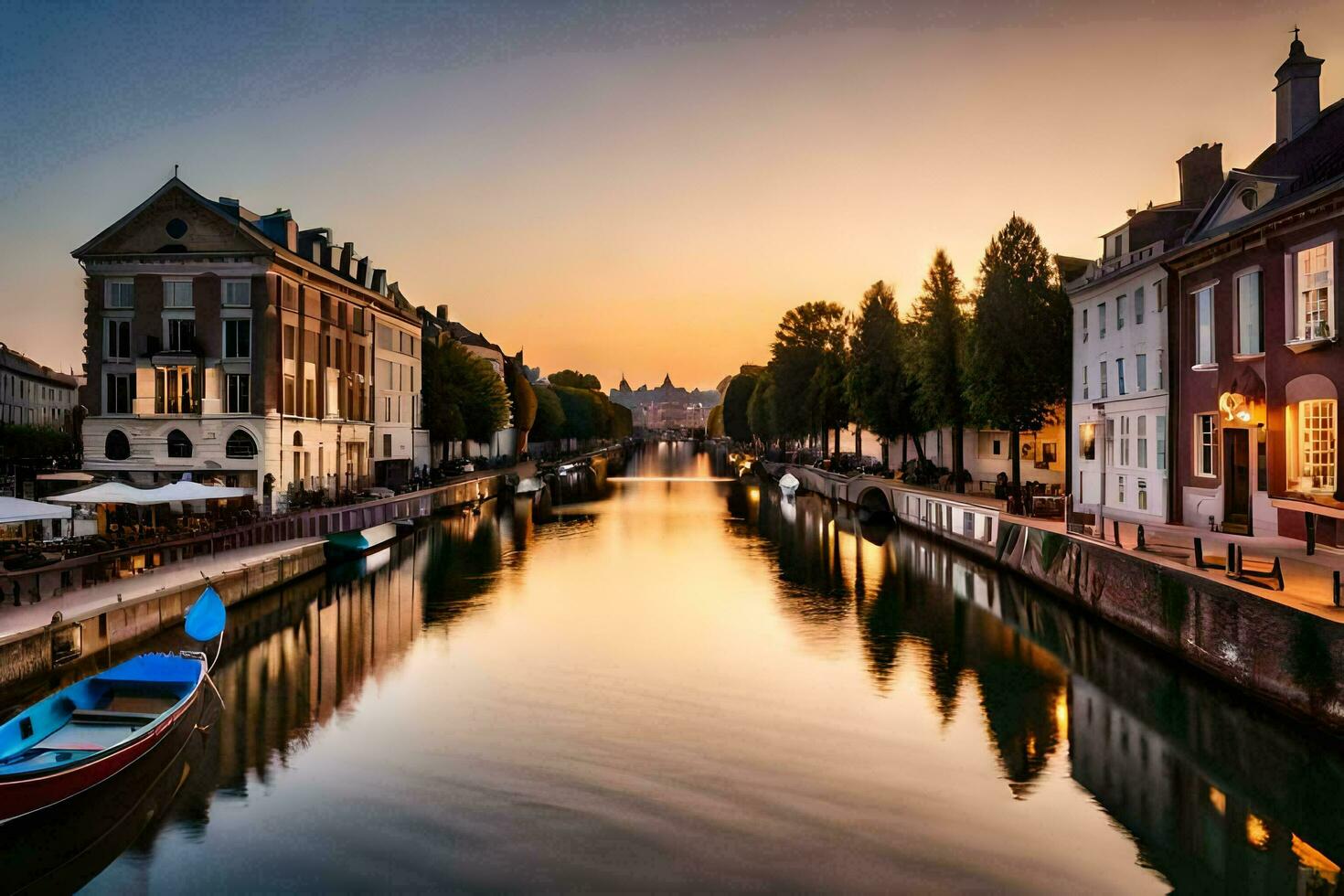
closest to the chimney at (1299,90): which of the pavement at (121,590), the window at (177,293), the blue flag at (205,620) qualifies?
the blue flag at (205,620)

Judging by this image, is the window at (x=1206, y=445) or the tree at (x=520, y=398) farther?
the tree at (x=520, y=398)

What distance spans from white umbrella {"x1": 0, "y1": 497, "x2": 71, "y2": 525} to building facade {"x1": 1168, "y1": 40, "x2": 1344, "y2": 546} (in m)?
32.1

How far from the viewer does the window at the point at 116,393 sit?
4362 cm

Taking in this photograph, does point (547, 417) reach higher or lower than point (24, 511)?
higher

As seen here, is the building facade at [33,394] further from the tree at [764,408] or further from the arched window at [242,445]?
the tree at [764,408]

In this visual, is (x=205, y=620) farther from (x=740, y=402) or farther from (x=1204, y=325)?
(x=740, y=402)

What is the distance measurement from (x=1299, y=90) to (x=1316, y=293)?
1021cm

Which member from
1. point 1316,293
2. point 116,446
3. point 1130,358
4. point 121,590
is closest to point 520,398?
point 116,446

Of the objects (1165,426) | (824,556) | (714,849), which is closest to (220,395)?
(824,556)

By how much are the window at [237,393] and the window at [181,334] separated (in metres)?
2.45

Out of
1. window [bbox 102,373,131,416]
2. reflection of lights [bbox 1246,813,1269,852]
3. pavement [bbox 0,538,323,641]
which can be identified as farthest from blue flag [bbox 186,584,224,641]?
window [bbox 102,373,131,416]

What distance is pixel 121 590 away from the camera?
943 inches

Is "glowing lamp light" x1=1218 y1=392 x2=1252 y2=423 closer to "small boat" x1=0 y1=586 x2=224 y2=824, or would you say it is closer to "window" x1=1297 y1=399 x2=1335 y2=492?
"window" x1=1297 y1=399 x2=1335 y2=492

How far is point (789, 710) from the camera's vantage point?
67.4 feet
